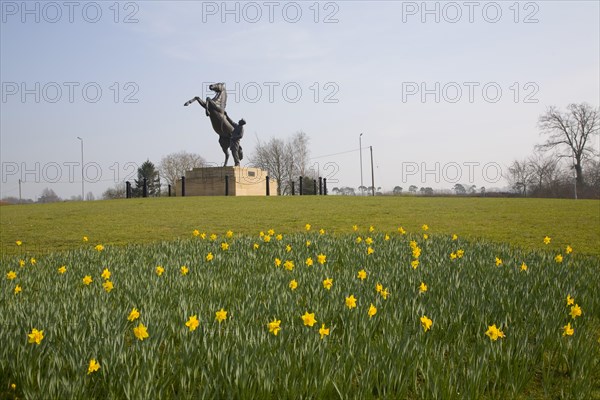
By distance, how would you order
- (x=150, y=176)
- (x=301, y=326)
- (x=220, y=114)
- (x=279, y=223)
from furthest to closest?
(x=150, y=176) < (x=220, y=114) < (x=279, y=223) < (x=301, y=326)

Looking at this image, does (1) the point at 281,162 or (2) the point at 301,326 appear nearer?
(2) the point at 301,326

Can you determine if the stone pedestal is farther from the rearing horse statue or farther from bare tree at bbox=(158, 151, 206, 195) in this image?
bare tree at bbox=(158, 151, 206, 195)

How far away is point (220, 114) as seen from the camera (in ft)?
106

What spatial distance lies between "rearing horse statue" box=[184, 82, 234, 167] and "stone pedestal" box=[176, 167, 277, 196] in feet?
3.79

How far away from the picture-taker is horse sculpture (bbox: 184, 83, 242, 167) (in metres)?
32.2

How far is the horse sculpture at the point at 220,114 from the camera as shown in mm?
32219

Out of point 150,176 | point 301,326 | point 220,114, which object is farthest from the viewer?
point 150,176

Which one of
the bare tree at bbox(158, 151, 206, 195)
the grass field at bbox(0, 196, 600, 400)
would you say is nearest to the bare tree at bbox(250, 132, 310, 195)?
the bare tree at bbox(158, 151, 206, 195)

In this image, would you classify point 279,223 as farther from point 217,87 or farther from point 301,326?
point 217,87

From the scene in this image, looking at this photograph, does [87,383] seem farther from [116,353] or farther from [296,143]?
[296,143]

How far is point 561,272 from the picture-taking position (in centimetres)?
555

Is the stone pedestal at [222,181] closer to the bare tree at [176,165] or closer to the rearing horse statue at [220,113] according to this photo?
the rearing horse statue at [220,113]

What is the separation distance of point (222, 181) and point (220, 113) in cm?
Result: 513

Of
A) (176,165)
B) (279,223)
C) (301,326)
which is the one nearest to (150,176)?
(176,165)
